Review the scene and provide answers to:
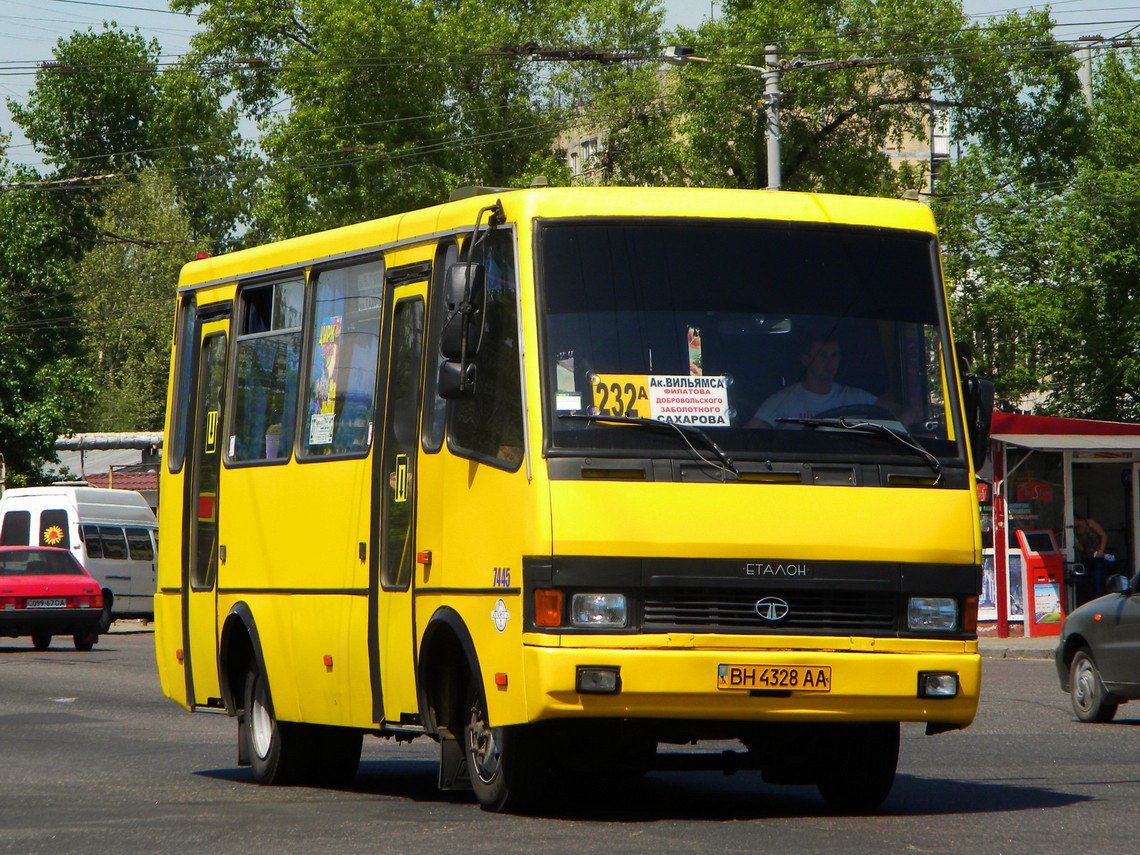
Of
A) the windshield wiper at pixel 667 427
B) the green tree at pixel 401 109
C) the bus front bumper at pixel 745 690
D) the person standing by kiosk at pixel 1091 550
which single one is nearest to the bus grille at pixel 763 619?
the bus front bumper at pixel 745 690

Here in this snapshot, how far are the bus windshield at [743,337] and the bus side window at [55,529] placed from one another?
31382 millimetres

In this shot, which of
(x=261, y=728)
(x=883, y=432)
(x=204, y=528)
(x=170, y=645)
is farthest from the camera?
(x=170, y=645)

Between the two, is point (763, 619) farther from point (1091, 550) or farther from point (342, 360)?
point (1091, 550)

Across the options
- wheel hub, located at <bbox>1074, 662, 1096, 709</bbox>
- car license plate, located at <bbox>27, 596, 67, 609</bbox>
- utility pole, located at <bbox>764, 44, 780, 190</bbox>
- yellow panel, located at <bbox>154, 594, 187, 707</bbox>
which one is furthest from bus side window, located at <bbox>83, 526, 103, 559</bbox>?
yellow panel, located at <bbox>154, 594, 187, 707</bbox>

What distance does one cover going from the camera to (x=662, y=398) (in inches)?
347

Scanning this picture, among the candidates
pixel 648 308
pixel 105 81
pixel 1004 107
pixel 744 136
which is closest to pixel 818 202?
pixel 648 308

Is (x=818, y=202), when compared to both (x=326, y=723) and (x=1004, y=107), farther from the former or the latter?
(x=1004, y=107)

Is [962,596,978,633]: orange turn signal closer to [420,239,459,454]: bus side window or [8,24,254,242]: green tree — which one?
[420,239,459,454]: bus side window

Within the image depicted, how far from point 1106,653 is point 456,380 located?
8.98 meters

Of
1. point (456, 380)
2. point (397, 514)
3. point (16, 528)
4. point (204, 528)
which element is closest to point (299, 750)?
point (204, 528)

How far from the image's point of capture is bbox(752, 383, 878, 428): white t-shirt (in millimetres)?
8922

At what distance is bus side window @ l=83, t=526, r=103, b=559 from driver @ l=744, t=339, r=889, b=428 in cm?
3146

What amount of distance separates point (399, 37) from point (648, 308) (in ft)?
131

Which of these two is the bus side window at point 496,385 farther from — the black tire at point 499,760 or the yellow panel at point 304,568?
the yellow panel at point 304,568
